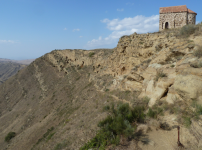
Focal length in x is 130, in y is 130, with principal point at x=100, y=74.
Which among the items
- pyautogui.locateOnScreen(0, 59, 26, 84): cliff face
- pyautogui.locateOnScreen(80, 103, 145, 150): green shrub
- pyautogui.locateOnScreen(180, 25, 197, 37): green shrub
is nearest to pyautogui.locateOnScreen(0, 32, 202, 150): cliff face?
pyautogui.locateOnScreen(180, 25, 197, 37): green shrub

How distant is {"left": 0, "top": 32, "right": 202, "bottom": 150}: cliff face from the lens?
6.68m

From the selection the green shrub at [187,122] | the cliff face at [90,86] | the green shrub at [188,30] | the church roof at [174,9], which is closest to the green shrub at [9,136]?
the cliff face at [90,86]

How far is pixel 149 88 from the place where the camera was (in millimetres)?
7660

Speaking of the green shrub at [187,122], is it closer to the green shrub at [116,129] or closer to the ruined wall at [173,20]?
the green shrub at [116,129]

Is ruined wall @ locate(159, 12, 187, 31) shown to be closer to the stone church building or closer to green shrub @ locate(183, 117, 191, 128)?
the stone church building

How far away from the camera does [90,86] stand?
1733cm

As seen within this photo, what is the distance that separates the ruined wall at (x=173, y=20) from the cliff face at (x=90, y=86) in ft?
10.4

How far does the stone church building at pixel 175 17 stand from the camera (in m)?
13.4

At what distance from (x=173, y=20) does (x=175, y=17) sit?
1.08 ft

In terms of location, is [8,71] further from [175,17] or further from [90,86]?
[175,17]

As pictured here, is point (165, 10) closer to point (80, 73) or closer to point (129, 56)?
point (129, 56)

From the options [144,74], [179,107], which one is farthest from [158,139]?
[144,74]

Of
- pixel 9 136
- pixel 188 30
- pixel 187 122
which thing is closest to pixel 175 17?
pixel 188 30

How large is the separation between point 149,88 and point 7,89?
37.4 metres
